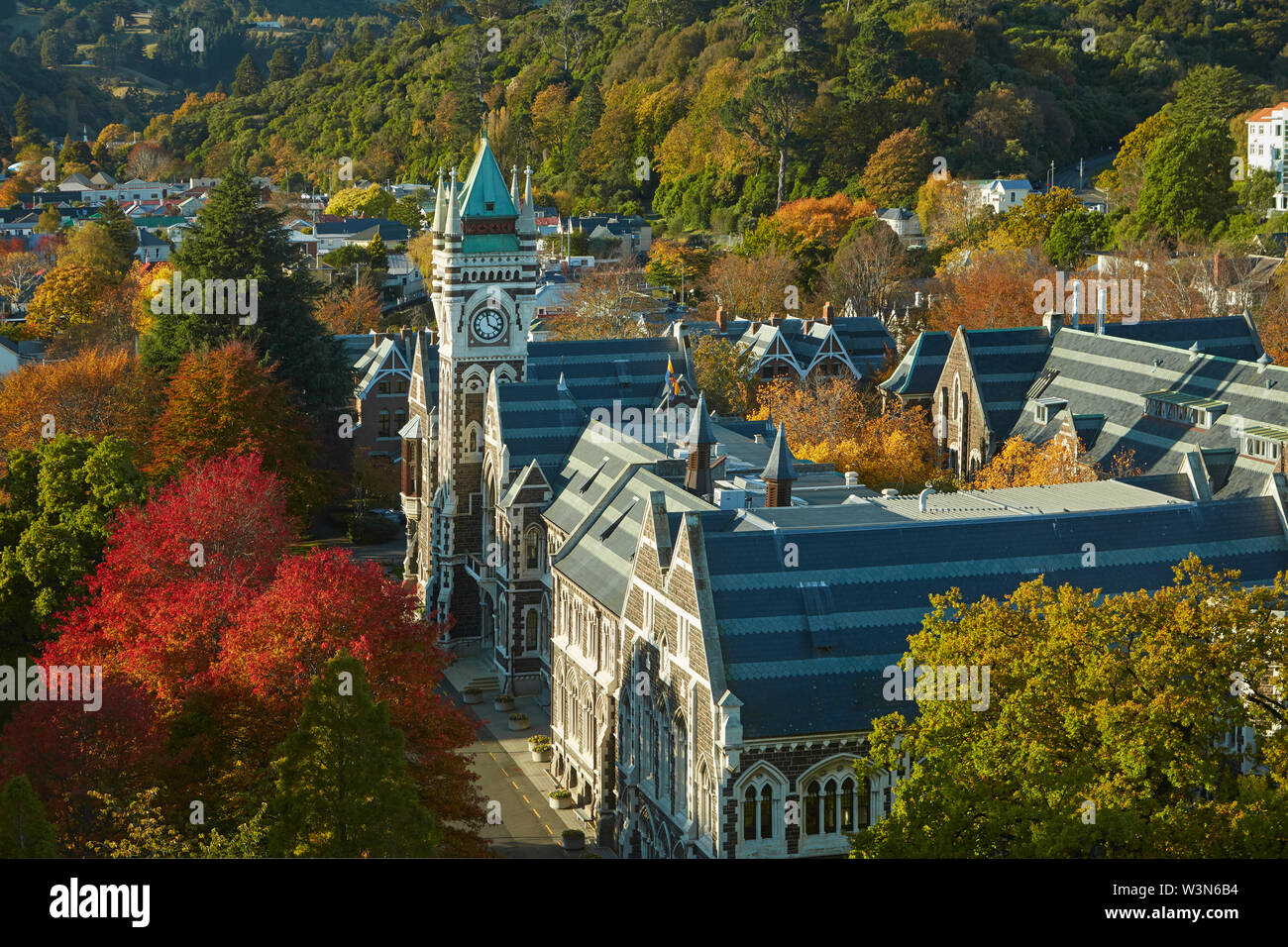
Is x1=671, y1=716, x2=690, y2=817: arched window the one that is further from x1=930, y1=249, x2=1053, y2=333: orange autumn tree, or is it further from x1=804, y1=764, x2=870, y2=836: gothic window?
x1=930, y1=249, x2=1053, y2=333: orange autumn tree

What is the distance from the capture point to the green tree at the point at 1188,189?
138 metres

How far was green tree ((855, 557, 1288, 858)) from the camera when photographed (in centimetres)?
3238

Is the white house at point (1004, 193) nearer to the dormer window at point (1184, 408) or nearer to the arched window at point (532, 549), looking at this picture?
the dormer window at point (1184, 408)

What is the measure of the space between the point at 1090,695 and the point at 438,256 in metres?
48.4

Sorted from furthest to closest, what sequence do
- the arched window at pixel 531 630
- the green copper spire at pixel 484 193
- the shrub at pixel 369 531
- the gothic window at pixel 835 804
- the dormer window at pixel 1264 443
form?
1. the shrub at pixel 369 531
2. the green copper spire at pixel 484 193
3. the arched window at pixel 531 630
4. the dormer window at pixel 1264 443
5. the gothic window at pixel 835 804

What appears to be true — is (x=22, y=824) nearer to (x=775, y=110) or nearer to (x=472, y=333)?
(x=472, y=333)

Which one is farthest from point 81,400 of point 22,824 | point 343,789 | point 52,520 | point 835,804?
point 22,824

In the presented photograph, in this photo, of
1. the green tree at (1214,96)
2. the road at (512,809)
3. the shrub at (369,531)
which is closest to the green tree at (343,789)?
the road at (512,809)

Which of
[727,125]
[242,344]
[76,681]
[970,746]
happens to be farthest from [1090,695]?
[727,125]

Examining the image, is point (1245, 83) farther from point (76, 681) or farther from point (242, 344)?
point (76, 681)

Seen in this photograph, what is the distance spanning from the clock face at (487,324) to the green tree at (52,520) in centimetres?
1778

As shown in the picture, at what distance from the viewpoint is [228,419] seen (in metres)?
81.4

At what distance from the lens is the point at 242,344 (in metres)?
88.0

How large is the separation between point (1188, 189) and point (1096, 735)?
374ft
